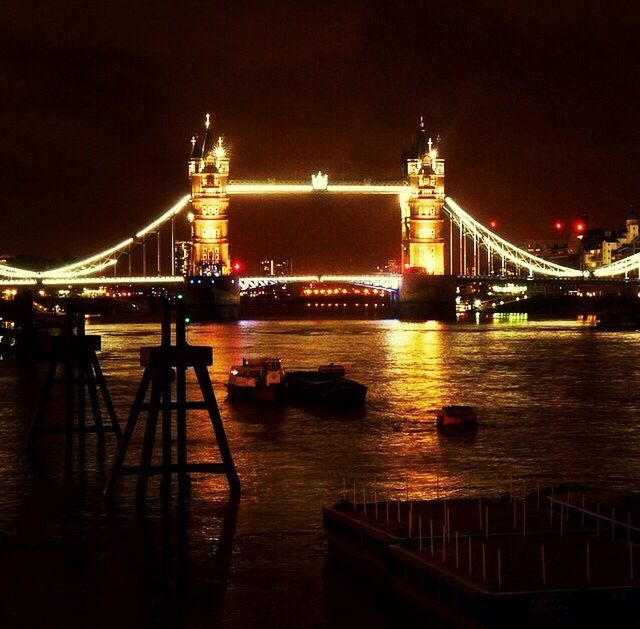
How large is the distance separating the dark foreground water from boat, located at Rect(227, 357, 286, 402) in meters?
1.00

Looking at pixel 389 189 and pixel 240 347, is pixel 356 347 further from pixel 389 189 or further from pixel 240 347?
pixel 389 189

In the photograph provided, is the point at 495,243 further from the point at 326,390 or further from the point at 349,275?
the point at 326,390

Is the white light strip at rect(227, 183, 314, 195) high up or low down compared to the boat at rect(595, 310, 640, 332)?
up

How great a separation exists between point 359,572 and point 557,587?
262cm

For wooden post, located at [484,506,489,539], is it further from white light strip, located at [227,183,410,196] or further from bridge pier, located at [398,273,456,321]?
white light strip, located at [227,183,410,196]

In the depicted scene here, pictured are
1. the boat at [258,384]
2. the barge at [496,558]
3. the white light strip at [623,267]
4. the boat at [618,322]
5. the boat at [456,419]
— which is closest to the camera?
the barge at [496,558]

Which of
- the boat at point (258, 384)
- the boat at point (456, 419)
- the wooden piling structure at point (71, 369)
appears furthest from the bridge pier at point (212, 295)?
the wooden piling structure at point (71, 369)

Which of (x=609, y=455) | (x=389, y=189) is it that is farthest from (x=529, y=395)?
(x=389, y=189)

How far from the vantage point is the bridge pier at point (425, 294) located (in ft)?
342

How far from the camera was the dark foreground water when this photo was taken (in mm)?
10945

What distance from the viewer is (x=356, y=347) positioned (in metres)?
55.2

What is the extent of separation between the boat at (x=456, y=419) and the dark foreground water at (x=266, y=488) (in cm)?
31

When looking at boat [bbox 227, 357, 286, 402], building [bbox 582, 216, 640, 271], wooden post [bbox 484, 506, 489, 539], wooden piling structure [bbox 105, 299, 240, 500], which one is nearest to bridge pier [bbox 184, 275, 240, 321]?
building [bbox 582, 216, 640, 271]

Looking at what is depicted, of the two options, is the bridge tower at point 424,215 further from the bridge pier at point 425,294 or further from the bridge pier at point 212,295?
the bridge pier at point 212,295
